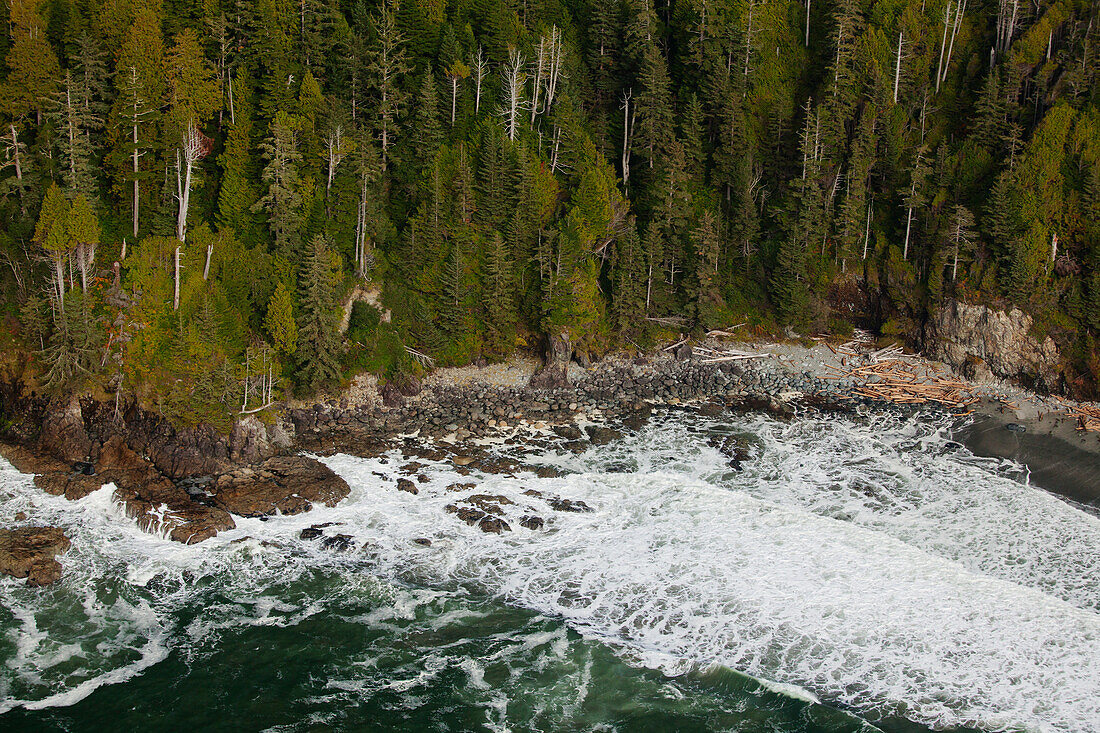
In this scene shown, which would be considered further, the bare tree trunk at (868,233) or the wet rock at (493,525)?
the bare tree trunk at (868,233)

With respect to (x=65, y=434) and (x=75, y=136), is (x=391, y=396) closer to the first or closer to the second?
(x=65, y=434)

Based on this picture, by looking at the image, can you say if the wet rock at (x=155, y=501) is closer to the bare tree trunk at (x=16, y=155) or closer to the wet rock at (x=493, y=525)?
the wet rock at (x=493, y=525)

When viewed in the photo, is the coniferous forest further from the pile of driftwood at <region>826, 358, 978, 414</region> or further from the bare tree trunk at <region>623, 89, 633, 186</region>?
the pile of driftwood at <region>826, 358, 978, 414</region>

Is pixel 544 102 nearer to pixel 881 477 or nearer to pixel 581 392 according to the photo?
pixel 581 392

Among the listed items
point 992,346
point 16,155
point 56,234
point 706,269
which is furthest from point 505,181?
point 992,346

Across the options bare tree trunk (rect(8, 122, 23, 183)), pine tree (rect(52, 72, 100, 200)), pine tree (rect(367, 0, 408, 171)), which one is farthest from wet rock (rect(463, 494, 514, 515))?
bare tree trunk (rect(8, 122, 23, 183))

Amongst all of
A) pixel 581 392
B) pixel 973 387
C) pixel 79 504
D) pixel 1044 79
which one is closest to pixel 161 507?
pixel 79 504

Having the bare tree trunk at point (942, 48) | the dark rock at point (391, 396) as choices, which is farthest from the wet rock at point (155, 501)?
the bare tree trunk at point (942, 48)
